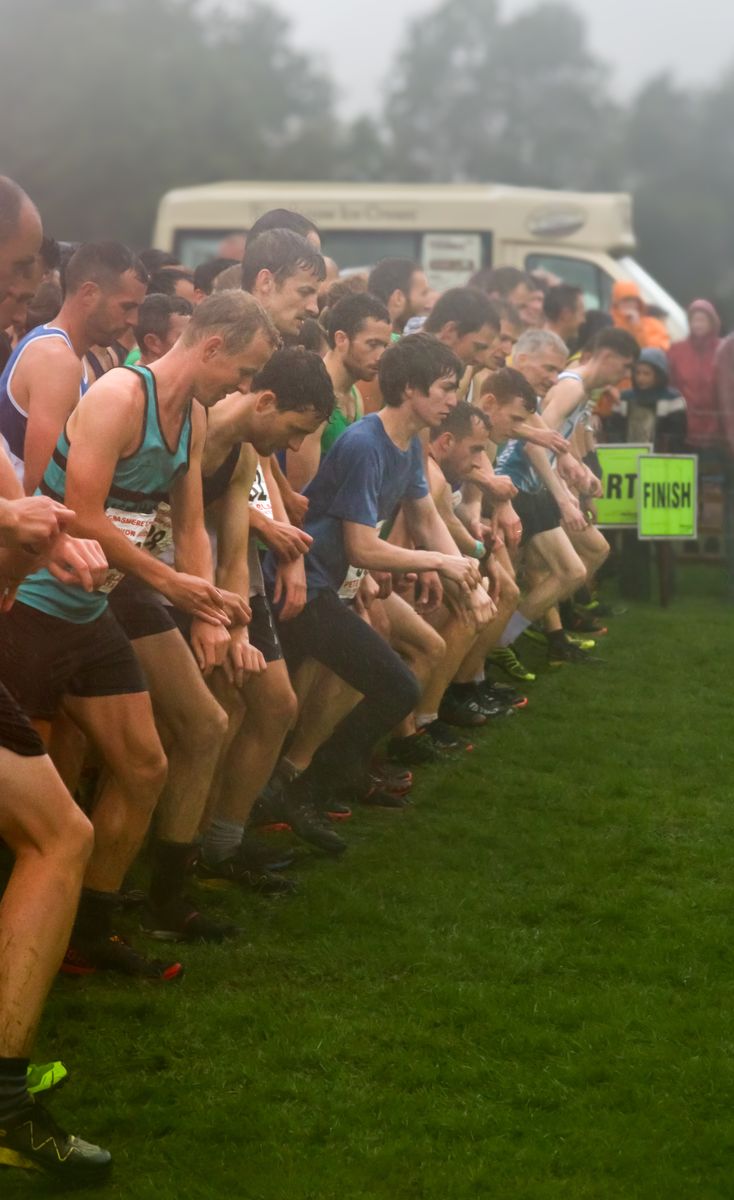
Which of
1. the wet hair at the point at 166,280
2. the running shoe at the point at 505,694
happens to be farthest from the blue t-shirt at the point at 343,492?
the running shoe at the point at 505,694

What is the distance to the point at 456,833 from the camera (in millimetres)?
6527

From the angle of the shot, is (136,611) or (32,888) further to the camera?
(136,611)

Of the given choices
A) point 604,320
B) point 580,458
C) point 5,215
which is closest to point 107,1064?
point 5,215

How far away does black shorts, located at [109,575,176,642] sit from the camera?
4.97 meters

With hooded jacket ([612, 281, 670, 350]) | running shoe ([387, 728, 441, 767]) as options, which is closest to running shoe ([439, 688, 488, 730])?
running shoe ([387, 728, 441, 767])

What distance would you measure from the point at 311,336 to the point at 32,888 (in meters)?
3.17

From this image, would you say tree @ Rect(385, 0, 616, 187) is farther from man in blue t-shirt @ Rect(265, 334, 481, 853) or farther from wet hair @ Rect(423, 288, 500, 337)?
man in blue t-shirt @ Rect(265, 334, 481, 853)

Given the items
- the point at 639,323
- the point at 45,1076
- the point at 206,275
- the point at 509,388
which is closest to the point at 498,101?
the point at 639,323

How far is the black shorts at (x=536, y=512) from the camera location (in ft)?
31.2

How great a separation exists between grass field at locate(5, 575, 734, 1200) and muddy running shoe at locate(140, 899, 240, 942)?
12cm

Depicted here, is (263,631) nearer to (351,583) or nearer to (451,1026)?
(351,583)

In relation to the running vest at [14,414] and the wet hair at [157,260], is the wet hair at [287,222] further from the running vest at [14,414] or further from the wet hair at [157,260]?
the running vest at [14,414]

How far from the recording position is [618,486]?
12.5m

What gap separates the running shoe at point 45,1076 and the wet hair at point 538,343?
616 cm
